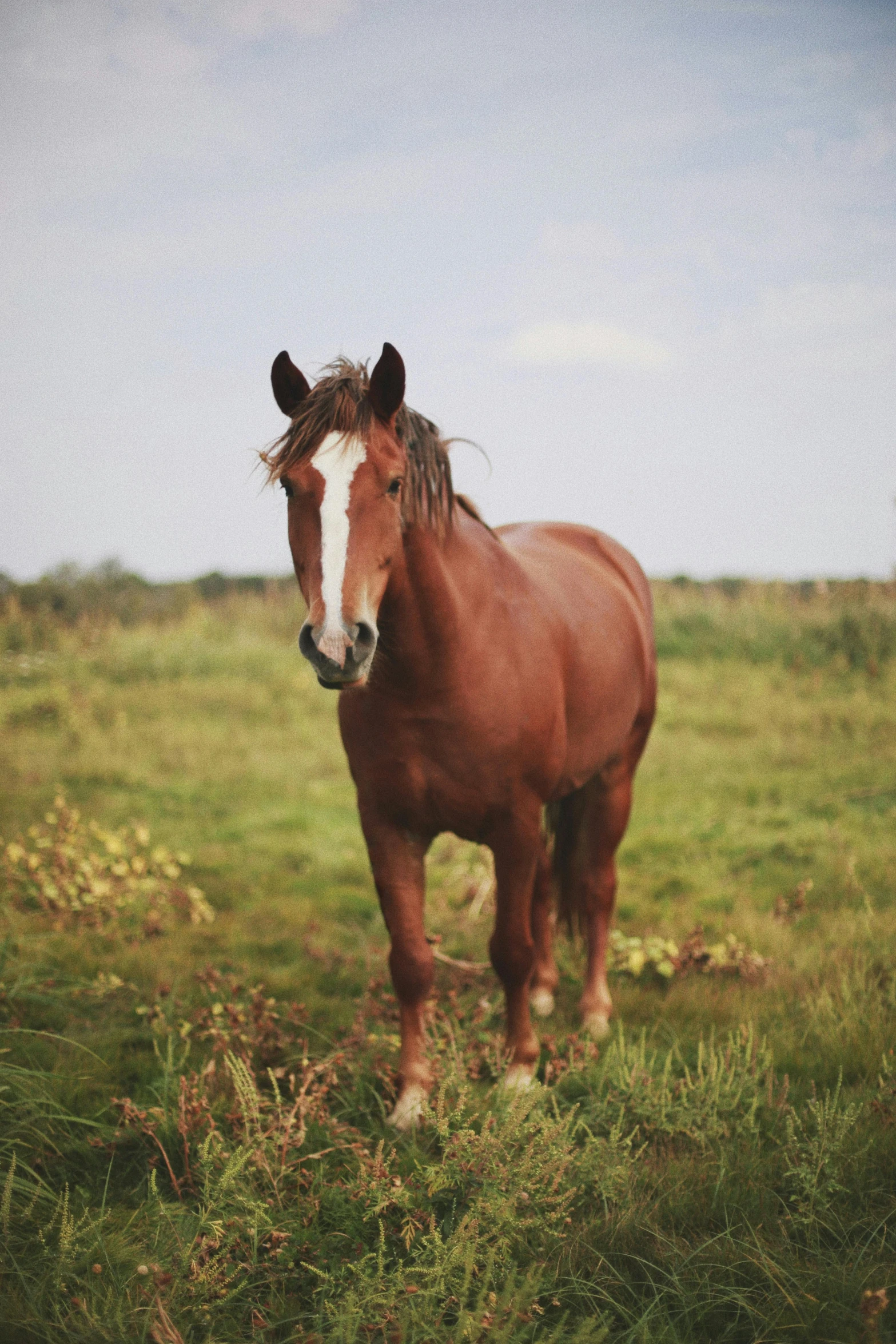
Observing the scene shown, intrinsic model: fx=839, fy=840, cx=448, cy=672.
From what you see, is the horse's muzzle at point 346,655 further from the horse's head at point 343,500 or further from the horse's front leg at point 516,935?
the horse's front leg at point 516,935

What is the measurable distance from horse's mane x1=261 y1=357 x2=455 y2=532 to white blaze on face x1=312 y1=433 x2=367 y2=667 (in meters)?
0.05

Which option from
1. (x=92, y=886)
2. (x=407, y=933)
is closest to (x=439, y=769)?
(x=407, y=933)

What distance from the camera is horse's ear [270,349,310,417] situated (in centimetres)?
236

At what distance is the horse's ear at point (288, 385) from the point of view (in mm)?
2363

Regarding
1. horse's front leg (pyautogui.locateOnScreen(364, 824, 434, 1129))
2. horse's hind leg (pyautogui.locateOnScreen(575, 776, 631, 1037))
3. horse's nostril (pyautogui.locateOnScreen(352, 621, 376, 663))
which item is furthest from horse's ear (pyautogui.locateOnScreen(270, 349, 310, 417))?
horse's hind leg (pyautogui.locateOnScreen(575, 776, 631, 1037))

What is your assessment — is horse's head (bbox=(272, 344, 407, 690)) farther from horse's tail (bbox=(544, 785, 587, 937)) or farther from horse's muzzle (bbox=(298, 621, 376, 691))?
horse's tail (bbox=(544, 785, 587, 937))

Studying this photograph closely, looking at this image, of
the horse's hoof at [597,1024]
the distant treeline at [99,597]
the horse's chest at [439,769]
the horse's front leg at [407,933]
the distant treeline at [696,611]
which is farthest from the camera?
the distant treeline at [99,597]

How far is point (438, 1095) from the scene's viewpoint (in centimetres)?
222

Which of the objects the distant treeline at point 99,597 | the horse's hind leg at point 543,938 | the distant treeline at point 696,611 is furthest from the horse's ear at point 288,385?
the distant treeline at point 99,597

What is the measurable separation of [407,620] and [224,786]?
5239mm

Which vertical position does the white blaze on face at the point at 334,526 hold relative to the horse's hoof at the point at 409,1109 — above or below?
above

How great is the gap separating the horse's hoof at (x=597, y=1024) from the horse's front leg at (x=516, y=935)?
35 cm

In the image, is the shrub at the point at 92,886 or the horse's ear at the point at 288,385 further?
the shrub at the point at 92,886

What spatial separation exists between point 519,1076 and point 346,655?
1.71 metres
